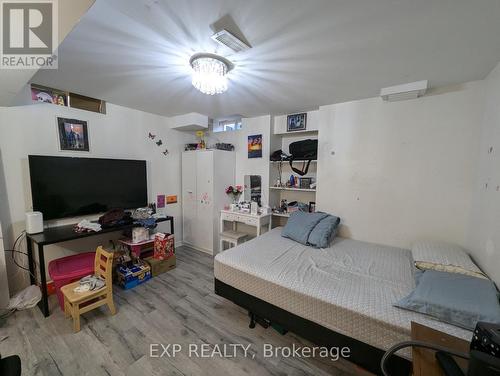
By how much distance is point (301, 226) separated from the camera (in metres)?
2.53

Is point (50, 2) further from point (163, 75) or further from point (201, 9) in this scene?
point (163, 75)

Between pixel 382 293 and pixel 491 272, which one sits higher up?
pixel 491 272

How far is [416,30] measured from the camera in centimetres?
129

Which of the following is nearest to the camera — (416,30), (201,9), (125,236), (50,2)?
(50,2)

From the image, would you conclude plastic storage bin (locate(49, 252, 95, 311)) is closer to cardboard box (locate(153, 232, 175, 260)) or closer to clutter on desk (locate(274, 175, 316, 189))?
cardboard box (locate(153, 232, 175, 260))

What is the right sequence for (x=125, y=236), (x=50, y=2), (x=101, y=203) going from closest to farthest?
(x=50, y=2), (x=101, y=203), (x=125, y=236)

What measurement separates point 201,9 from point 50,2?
747 millimetres

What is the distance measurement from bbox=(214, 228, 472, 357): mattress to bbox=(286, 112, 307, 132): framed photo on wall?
1.75 m

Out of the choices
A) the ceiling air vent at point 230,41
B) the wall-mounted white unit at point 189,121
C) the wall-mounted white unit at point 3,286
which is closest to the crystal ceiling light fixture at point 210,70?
the ceiling air vent at point 230,41

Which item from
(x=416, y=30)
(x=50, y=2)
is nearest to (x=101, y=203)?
(x=50, y=2)

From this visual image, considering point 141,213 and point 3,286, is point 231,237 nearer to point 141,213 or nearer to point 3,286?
point 141,213

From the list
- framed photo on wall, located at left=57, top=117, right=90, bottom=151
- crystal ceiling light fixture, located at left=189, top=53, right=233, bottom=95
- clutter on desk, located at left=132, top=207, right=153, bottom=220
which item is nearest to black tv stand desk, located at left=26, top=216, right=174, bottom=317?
clutter on desk, located at left=132, top=207, right=153, bottom=220

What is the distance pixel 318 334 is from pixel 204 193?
2.61m

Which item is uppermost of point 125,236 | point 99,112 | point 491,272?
point 99,112
